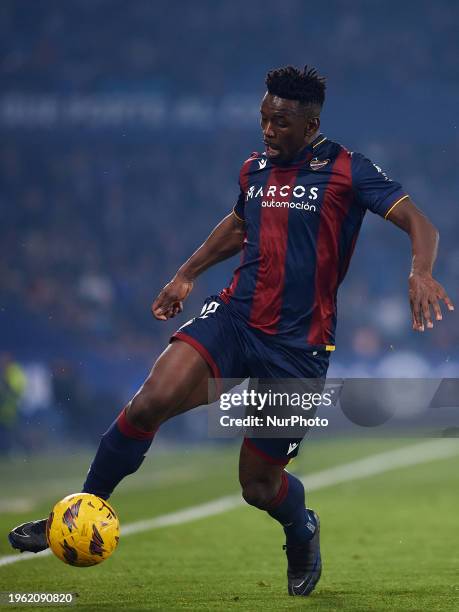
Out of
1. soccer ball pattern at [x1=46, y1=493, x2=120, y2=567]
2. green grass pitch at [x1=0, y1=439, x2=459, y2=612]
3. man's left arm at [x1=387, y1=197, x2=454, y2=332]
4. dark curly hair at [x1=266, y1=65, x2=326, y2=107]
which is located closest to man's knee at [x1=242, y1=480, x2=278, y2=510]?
green grass pitch at [x1=0, y1=439, x2=459, y2=612]

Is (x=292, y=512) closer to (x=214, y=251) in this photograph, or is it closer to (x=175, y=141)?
(x=214, y=251)

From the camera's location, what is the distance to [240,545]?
770 cm

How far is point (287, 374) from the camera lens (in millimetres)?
5004

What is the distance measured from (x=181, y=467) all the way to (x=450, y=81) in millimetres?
11390

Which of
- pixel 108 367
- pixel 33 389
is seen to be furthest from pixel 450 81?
pixel 33 389

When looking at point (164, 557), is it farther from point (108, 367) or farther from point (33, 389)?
point (108, 367)

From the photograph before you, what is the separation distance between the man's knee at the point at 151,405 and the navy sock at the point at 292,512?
2.76 feet

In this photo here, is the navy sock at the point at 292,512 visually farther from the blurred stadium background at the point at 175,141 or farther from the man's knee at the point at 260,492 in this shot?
the blurred stadium background at the point at 175,141

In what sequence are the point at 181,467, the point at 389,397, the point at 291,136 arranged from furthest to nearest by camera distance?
the point at 181,467
the point at 389,397
the point at 291,136

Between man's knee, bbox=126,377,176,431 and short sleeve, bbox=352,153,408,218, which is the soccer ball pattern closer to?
man's knee, bbox=126,377,176,431

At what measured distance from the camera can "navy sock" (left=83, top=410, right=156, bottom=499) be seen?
4785mm

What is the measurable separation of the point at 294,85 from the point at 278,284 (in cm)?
86

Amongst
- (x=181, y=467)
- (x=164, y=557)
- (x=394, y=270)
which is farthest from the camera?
(x=394, y=270)

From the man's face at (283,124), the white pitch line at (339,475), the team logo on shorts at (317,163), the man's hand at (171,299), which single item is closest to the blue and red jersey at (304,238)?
the team logo on shorts at (317,163)
